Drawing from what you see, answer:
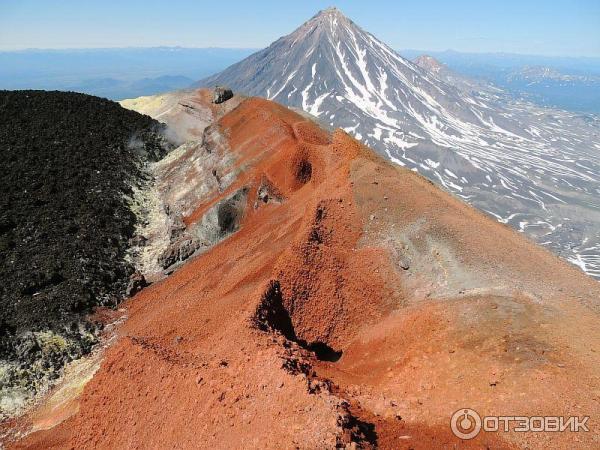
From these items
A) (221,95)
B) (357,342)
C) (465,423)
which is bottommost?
(357,342)

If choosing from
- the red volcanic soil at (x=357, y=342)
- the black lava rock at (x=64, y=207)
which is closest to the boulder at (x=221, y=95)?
the black lava rock at (x=64, y=207)

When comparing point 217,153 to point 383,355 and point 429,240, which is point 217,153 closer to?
point 429,240
